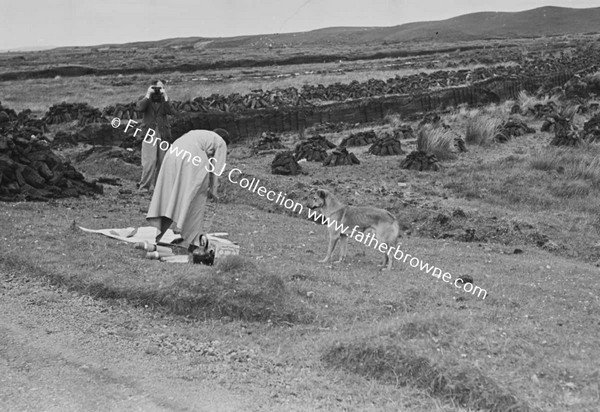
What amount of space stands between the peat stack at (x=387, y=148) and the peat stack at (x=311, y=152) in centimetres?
161

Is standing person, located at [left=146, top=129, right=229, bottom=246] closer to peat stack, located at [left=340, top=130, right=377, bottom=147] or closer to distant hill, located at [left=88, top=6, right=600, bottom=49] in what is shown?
peat stack, located at [left=340, top=130, right=377, bottom=147]

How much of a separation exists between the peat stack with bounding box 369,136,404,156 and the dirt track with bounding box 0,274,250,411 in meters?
14.5

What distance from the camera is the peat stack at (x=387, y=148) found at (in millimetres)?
21969

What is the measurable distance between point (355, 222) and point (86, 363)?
5140 mm

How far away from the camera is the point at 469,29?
6378 inches

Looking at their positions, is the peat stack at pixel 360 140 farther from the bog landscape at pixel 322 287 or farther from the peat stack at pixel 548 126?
the peat stack at pixel 548 126

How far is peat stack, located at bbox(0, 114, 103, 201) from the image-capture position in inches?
579

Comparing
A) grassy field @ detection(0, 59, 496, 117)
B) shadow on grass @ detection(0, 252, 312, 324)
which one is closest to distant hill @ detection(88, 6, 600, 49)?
grassy field @ detection(0, 59, 496, 117)

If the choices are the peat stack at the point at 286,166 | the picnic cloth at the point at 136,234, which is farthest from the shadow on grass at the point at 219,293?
the peat stack at the point at 286,166

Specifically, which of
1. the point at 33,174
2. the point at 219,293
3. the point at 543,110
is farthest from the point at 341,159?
the point at 219,293

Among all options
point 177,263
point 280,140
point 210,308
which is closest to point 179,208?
point 177,263

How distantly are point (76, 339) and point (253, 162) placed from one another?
15.0 m

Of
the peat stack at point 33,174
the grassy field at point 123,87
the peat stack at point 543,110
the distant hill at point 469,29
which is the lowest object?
the peat stack at point 543,110

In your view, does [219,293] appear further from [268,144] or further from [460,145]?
[268,144]
